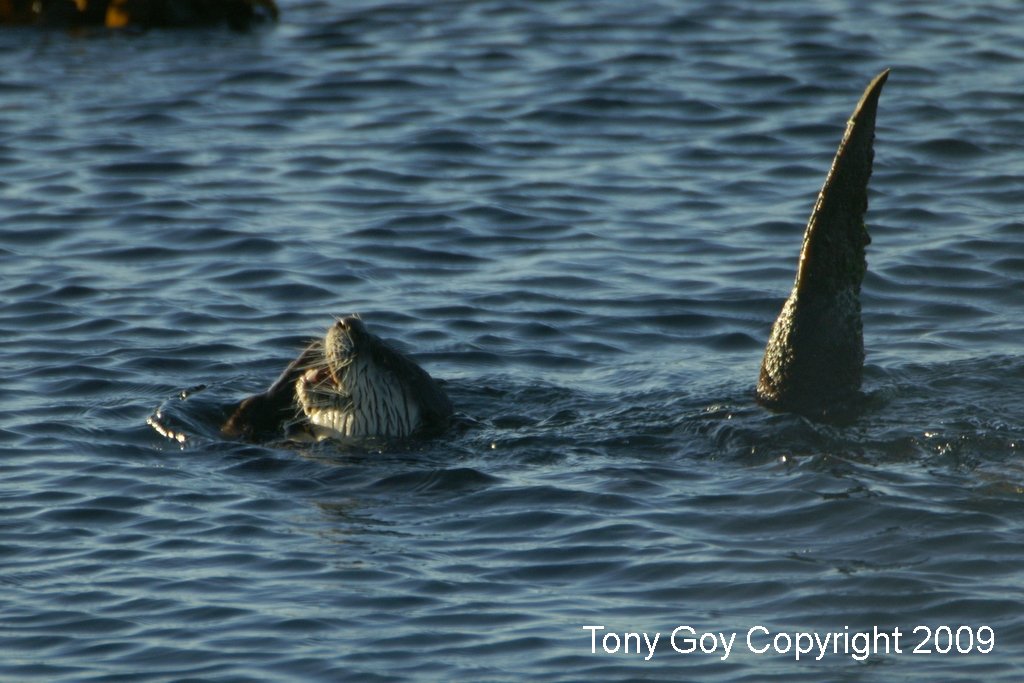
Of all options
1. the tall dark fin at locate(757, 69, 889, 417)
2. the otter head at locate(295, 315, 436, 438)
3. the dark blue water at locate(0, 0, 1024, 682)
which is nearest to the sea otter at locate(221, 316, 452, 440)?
the otter head at locate(295, 315, 436, 438)

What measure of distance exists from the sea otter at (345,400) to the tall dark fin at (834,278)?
199 cm

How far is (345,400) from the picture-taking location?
9.33 metres

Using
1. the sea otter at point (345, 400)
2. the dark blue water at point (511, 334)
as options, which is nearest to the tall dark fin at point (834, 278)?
the dark blue water at point (511, 334)

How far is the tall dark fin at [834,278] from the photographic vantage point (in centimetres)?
819

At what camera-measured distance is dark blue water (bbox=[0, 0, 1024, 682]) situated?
724cm

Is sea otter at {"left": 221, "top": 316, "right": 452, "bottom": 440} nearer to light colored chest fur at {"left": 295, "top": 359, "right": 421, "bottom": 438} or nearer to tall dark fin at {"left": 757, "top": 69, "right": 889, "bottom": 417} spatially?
light colored chest fur at {"left": 295, "top": 359, "right": 421, "bottom": 438}

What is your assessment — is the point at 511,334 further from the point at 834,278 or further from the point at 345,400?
the point at 834,278

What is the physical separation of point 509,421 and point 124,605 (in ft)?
9.35

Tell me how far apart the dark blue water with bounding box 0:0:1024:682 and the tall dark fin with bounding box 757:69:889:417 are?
0.43 meters

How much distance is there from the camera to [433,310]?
1176 centimetres

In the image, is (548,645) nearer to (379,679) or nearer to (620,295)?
(379,679)

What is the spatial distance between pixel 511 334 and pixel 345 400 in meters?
2.21

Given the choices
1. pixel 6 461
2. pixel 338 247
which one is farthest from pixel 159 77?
pixel 6 461

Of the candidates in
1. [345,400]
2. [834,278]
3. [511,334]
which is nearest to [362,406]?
[345,400]
